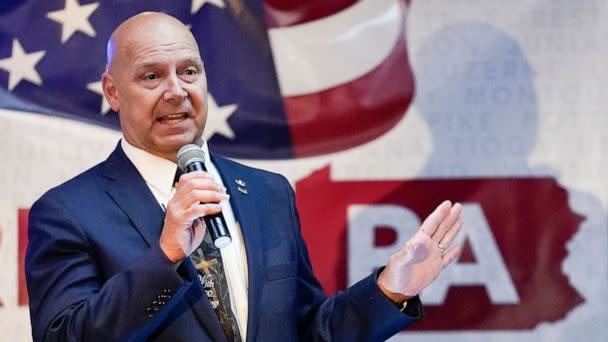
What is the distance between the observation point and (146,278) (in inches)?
75.9

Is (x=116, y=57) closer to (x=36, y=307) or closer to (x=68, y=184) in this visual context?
(x=68, y=184)

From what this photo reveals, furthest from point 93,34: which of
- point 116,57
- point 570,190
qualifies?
point 570,190

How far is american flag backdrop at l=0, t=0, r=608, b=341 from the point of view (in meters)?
3.41

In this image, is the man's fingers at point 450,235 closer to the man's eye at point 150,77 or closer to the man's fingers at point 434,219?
the man's fingers at point 434,219

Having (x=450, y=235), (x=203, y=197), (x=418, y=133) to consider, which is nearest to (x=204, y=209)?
(x=203, y=197)

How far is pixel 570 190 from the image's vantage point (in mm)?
3420

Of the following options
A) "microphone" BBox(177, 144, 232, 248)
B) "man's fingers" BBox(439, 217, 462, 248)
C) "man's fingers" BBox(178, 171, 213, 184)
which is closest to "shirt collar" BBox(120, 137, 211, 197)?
"microphone" BBox(177, 144, 232, 248)

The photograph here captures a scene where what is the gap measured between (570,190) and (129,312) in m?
1.95

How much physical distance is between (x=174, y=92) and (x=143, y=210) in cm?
27

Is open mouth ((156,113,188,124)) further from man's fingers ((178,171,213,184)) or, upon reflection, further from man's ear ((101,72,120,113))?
man's fingers ((178,171,213,184))

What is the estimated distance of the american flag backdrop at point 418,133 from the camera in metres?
3.41

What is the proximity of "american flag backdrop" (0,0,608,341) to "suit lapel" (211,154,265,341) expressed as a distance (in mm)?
1057

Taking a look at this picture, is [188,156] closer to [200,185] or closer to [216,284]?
[200,185]

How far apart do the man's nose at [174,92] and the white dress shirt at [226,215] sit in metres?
0.14
